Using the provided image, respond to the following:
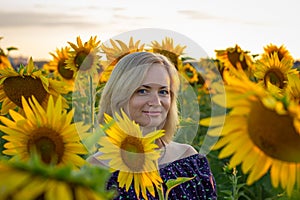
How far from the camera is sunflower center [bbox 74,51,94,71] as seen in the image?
373 centimetres

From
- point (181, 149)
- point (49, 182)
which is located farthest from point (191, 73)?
point (49, 182)

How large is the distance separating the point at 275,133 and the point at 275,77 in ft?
7.31

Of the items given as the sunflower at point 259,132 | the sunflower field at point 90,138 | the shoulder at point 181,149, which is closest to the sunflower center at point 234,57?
the shoulder at point 181,149

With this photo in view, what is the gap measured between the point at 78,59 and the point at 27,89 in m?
1.34

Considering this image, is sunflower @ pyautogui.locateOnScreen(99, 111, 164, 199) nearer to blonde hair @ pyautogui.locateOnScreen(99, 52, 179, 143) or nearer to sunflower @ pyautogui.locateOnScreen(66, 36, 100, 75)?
blonde hair @ pyautogui.locateOnScreen(99, 52, 179, 143)

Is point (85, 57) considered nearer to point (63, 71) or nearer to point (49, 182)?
point (63, 71)

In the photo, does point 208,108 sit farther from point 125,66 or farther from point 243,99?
point 243,99

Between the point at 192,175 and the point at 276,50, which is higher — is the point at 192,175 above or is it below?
below

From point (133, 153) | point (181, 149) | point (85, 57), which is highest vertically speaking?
point (85, 57)

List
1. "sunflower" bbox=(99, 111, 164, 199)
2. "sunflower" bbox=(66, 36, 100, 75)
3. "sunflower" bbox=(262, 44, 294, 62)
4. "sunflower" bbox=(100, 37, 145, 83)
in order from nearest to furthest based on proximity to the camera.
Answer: "sunflower" bbox=(99, 111, 164, 199) < "sunflower" bbox=(100, 37, 145, 83) < "sunflower" bbox=(66, 36, 100, 75) < "sunflower" bbox=(262, 44, 294, 62)

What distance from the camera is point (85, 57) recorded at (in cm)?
391

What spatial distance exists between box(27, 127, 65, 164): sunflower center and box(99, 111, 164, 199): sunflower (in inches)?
10.2

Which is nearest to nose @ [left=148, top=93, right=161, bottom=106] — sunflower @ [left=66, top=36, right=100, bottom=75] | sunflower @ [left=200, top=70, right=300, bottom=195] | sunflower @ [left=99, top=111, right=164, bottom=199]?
sunflower @ [left=99, top=111, right=164, bottom=199]

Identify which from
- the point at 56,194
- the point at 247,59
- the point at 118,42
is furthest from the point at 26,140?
the point at 247,59
